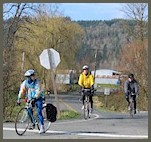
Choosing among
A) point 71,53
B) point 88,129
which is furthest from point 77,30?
point 88,129

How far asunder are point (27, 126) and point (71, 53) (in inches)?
2232

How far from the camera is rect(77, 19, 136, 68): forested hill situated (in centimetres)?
9112

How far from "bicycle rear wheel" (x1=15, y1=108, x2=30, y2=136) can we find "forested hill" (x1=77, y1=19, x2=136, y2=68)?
6750cm

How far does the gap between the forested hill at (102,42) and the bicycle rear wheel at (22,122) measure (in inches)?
2658

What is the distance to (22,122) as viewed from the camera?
12.6 metres

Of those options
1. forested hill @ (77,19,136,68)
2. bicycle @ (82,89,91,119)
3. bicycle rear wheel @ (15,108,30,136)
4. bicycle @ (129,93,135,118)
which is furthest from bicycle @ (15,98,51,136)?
forested hill @ (77,19,136,68)

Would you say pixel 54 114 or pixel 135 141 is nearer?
pixel 135 141

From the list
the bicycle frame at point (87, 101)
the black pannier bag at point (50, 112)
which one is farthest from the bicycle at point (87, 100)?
the black pannier bag at point (50, 112)

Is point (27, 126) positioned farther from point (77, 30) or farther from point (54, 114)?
point (77, 30)

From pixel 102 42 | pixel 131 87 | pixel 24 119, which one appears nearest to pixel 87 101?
pixel 131 87

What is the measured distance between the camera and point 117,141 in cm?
1124

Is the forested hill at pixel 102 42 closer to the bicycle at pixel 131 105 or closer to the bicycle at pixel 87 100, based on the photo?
the bicycle at pixel 131 105

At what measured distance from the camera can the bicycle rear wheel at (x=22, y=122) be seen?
486 inches

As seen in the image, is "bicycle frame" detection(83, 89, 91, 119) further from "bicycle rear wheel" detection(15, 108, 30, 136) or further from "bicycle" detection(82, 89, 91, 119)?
"bicycle rear wheel" detection(15, 108, 30, 136)
